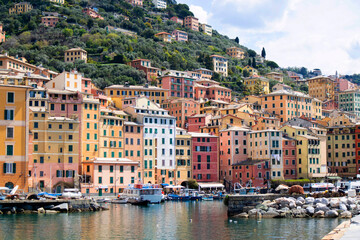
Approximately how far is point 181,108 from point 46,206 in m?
55.7

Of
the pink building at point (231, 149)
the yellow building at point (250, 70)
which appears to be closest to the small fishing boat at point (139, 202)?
the pink building at point (231, 149)

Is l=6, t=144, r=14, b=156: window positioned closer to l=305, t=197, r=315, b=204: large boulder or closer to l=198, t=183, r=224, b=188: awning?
l=305, t=197, r=315, b=204: large boulder

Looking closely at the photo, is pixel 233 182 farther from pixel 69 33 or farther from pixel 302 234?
pixel 69 33

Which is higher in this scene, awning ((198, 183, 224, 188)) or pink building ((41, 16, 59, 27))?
pink building ((41, 16, 59, 27))

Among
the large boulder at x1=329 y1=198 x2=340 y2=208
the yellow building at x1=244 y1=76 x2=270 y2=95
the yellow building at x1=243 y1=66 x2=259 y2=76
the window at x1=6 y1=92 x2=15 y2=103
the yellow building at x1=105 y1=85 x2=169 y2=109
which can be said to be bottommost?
the large boulder at x1=329 y1=198 x2=340 y2=208

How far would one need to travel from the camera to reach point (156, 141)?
309ft

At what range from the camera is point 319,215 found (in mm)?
54969

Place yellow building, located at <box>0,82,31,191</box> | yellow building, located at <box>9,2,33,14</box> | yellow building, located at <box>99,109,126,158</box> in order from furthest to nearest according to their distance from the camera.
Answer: yellow building, located at <box>9,2,33,14</box> < yellow building, located at <box>99,109,126,158</box> < yellow building, located at <box>0,82,31,191</box>

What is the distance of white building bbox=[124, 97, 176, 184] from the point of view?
92500 millimetres

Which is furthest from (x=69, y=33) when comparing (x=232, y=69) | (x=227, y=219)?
(x=227, y=219)

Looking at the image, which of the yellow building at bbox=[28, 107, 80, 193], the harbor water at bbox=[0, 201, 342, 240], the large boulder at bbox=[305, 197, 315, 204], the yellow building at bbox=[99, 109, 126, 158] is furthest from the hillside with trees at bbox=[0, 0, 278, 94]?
the large boulder at bbox=[305, 197, 315, 204]

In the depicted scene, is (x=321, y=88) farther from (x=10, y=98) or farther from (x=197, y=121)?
(x=10, y=98)

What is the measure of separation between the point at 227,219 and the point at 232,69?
137891mm

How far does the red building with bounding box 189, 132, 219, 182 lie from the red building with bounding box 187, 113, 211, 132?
8.53 metres
